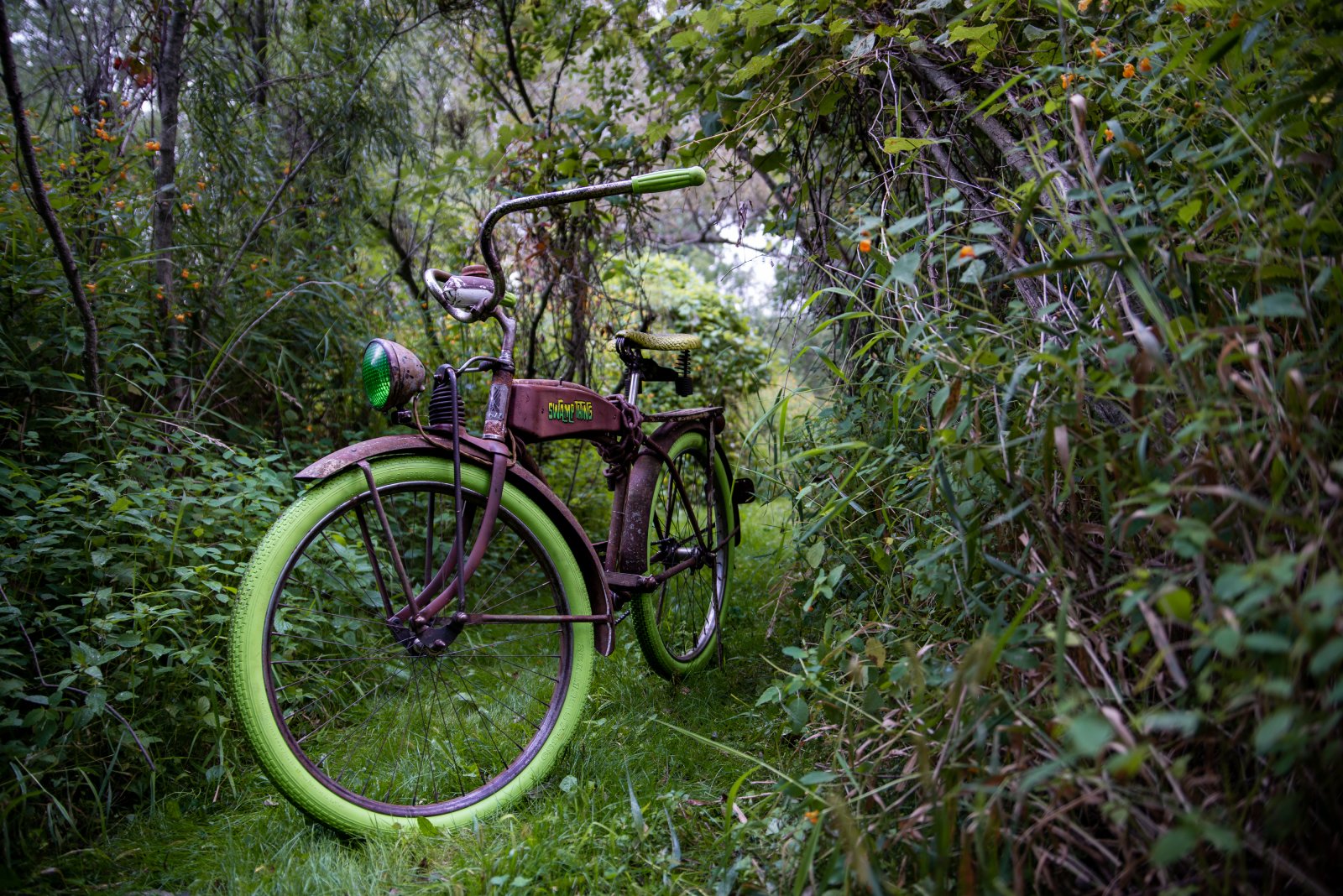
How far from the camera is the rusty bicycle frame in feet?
5.13

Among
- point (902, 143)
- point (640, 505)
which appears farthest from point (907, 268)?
point (640, 505)

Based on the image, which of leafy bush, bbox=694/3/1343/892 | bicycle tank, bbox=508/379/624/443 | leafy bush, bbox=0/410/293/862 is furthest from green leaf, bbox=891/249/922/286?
leafy bush, bbox=0/410/293/862

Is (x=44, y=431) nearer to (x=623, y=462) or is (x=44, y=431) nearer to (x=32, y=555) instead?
(x=32, y=555)

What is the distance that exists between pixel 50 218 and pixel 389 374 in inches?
46.9

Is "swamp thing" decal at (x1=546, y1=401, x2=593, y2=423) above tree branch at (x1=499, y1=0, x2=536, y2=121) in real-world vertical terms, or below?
below

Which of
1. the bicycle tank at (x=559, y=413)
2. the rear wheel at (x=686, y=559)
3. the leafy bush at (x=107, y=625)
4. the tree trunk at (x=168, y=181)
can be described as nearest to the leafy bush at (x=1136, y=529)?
the rear wheel at (x=686, y=559)

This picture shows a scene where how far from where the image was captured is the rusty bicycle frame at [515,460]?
61.6 inches

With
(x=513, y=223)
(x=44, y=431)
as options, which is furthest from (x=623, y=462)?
(x=513, y=223)

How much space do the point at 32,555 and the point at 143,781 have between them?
60cm

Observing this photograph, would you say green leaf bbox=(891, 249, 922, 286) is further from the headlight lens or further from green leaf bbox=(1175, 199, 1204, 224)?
the headlight lens

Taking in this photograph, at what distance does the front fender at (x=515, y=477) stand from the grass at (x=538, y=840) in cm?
31

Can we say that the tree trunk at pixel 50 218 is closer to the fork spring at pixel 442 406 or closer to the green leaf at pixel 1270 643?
the fork spring at pixel 442 406

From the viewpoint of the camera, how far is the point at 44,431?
2186mm

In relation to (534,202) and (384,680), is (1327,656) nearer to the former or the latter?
(534,202)
